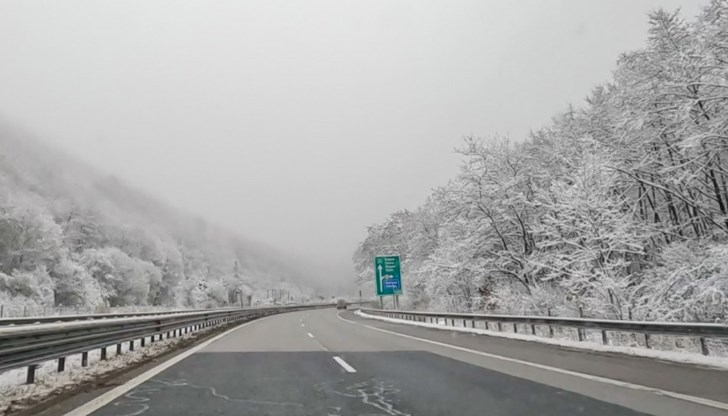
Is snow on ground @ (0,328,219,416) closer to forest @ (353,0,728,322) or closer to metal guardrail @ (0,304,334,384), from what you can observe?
metal guardrail @ (0,304,334,384)

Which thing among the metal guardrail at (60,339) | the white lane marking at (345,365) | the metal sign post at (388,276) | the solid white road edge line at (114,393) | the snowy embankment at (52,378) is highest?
the metal sign post at (388,276)

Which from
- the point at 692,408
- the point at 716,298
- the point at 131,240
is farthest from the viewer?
the point at 131,240

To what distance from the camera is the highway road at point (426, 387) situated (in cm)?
546

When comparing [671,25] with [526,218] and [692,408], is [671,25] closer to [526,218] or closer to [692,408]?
[526,218]

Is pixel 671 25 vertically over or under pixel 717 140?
over

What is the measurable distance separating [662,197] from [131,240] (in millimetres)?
71696

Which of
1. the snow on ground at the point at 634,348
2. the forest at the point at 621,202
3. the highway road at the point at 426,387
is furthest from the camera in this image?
the forest at the point at 621,202

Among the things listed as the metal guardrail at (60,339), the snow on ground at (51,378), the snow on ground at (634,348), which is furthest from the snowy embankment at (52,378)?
the snow on ground at (634,348)

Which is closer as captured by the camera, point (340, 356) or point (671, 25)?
point (340, 356)

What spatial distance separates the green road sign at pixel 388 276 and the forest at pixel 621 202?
4.52m

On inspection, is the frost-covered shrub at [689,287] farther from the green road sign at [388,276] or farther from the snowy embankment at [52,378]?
the green road sign at [388,276]

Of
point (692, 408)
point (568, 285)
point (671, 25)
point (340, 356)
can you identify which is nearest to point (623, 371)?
point (692, 408)

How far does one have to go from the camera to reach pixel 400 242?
218 feet

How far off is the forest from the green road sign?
4520 millimetres
